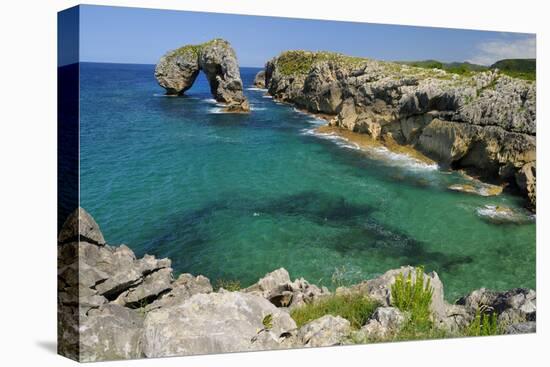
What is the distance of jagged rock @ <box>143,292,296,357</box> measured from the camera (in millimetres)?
8969

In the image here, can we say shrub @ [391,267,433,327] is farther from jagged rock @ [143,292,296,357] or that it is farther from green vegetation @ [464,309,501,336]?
jagged rock @ [143,292,296,357]

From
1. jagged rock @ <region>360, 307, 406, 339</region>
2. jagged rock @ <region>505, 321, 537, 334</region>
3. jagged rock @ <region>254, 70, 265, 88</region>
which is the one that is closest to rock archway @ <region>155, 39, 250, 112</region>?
jagged rock @ <region>254, 70, 265, 88</region>

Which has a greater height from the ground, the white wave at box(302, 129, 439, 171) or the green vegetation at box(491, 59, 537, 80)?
the green vegetation at box(491, 59, 537, 80)

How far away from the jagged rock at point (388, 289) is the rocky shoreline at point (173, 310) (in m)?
0.02

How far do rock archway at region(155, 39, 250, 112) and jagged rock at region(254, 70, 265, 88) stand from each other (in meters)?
0.51

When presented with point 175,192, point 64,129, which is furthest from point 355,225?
point 64,129

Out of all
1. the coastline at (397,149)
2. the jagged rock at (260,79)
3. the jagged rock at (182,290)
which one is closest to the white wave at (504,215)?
the coastline at (397,149)

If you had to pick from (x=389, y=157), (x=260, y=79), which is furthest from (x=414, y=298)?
(x=389, y=157)

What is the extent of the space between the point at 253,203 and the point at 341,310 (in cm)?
295

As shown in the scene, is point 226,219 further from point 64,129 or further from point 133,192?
point 64,129

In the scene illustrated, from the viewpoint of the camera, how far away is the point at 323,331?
31.9 feet

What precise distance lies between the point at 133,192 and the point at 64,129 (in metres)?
1.88

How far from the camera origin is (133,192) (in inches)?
420

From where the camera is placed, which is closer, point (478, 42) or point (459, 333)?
point (459, 333)
